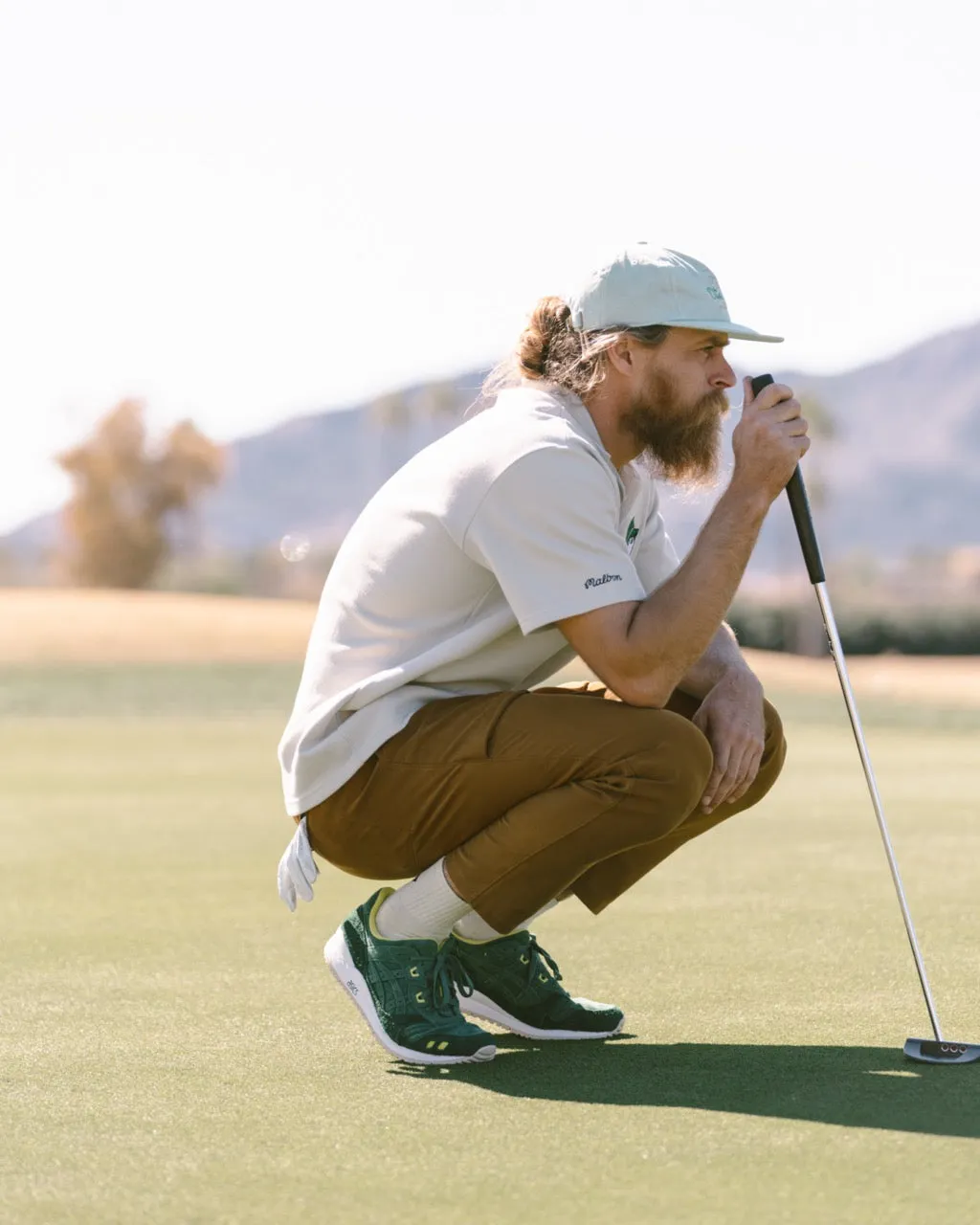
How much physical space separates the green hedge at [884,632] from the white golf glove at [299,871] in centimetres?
3879

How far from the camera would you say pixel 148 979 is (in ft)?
15.7

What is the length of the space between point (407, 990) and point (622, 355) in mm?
1389

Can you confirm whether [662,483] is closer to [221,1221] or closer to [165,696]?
[221,1221]

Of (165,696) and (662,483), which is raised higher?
(662,483)

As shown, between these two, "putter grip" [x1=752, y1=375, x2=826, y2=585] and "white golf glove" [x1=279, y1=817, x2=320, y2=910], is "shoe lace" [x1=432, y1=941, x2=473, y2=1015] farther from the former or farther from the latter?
"putter grip" [x1=752, y1=375, x2=826, y2=585]

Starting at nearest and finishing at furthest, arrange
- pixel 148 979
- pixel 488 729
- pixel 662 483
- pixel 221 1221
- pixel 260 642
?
pixel 221 1221 < pixel 488 729 < pixel 662 483 < pixel 148 979 < pixel 260 642

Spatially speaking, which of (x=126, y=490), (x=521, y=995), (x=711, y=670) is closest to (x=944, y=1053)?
(x=521, y=995)

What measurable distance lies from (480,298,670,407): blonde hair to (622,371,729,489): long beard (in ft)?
0.34

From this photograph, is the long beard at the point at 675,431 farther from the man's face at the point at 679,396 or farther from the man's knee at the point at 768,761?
the man's knee at the point at 768,761

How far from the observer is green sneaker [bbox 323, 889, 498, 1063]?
3.83 metres

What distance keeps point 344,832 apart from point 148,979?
98 centimetres

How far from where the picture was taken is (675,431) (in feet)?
13.5

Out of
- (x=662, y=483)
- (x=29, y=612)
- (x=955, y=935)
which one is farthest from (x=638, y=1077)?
(x=29, y=612)

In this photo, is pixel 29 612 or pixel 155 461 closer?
pixel 29 612
